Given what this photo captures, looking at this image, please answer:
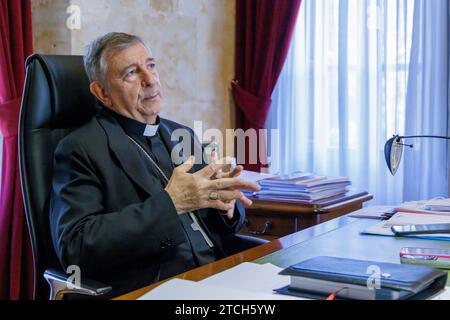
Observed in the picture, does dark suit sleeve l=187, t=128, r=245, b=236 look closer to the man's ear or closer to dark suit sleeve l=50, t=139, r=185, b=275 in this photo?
dark suit sleeve l=50, t=139, r=185, b=275

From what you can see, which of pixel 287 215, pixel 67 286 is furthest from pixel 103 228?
pixel 287 215

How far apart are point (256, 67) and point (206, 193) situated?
6.71ft

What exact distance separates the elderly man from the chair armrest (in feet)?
0.14

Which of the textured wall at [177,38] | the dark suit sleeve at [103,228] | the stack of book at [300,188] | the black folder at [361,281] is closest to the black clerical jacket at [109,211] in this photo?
the dark suit sleeve at [103,228]

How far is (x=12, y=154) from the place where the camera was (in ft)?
8.20

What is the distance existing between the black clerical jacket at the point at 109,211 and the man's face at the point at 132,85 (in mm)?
69

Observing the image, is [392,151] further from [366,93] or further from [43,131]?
[366,93]

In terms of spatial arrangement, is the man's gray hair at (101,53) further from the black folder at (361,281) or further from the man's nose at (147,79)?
the black folder at (361,281)

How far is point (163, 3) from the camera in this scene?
10.0ft

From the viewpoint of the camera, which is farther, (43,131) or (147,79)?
(147,79)

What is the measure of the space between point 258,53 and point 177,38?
0.56m

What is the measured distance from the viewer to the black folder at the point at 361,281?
36.9 inches

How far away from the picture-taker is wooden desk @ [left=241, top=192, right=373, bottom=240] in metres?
2.34

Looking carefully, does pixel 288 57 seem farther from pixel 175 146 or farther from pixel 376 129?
pixel 175 146
